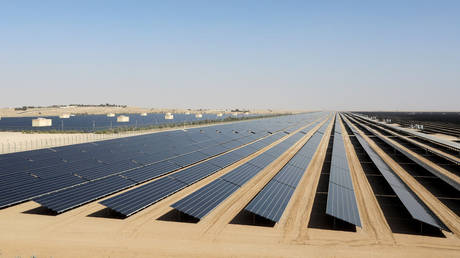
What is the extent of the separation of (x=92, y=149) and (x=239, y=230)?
21091mm

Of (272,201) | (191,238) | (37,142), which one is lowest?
(191,238)

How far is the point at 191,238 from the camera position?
13.6 meters

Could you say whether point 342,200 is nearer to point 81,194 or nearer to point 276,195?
point 276,195

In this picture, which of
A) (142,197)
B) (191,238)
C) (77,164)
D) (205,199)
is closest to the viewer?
(191,238)

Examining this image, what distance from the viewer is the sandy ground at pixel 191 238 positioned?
12414 millimetres

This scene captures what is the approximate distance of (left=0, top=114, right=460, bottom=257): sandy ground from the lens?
40.7 feet

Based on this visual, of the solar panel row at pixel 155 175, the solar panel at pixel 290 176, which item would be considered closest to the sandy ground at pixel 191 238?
the solar panel row at pixel 155 175

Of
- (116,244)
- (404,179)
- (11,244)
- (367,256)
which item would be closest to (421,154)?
(404,179)

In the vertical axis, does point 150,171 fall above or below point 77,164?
below

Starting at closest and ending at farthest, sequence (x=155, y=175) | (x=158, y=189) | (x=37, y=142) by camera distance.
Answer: (x=158, y=189) → (x=155, y=175) → (x=37, y=142)

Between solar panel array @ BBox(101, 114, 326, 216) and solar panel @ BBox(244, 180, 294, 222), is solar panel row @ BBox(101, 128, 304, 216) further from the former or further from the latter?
solar panel @ BBox(244, 180, 294, 222)

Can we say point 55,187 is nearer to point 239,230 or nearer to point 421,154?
point 239,230

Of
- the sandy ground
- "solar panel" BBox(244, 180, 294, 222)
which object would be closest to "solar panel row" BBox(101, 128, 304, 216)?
the sandy ground

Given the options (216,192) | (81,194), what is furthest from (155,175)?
(216,192)
